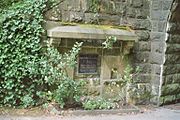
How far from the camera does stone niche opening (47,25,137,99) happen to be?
5.27m

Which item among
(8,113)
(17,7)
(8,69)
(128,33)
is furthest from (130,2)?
(8,113)

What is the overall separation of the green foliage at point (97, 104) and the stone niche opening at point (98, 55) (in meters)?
0.23

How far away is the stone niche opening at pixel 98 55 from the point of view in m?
5.27

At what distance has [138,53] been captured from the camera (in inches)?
235

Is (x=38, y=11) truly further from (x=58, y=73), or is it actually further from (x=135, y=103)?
(x=135, y=103)

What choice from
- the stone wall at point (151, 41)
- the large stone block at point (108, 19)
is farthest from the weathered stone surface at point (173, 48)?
the large stone block at point (108, 19)

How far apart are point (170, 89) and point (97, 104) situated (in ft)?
5.31

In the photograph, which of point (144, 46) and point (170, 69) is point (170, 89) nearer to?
point (170, 69)

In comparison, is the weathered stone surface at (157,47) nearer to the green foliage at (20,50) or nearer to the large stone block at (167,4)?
the large stone block at (167,4)

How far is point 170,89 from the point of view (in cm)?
613

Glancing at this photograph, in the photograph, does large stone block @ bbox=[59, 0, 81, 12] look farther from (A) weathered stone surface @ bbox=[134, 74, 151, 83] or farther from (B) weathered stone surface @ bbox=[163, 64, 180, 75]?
(B) weathered stone surface @ bbox=[163, 64, 180, 75]

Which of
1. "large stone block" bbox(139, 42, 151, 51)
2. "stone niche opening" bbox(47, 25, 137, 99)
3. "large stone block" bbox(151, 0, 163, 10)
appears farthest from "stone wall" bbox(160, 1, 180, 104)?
"stone niche opening" bbox(47, 25, 137, 99)

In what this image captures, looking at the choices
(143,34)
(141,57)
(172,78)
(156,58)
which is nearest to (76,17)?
(143,34)

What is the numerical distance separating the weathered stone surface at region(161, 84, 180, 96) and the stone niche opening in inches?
32.2
